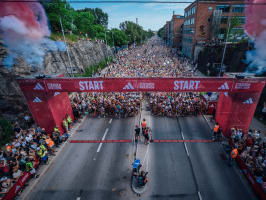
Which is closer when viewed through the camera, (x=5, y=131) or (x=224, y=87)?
(x=224, y=87)

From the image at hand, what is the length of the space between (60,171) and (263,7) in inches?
688

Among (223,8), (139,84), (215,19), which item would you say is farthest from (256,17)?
(223,8)

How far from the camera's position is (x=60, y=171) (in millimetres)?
8992

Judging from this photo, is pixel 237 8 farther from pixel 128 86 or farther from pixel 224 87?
pixel 128 86

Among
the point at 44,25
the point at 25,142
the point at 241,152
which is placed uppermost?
the point at 44,25

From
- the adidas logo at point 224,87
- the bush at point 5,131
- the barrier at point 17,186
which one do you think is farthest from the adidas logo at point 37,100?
the adidas logo at point 224,87

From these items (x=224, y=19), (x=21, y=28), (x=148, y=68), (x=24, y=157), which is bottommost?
(x=24, y=157)

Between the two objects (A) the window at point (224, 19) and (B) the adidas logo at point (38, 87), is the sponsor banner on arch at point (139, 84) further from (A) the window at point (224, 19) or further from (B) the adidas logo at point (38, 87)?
(A) the window at point (224, 19)

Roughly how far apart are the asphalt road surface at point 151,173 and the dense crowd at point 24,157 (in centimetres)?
93

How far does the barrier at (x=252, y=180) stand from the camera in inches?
270

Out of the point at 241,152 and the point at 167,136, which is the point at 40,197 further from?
the point at 241,152

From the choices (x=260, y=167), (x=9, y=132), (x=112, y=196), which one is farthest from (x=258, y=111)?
(x=9, y=132)

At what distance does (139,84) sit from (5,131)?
13318 millimetres

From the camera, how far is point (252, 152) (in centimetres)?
873
